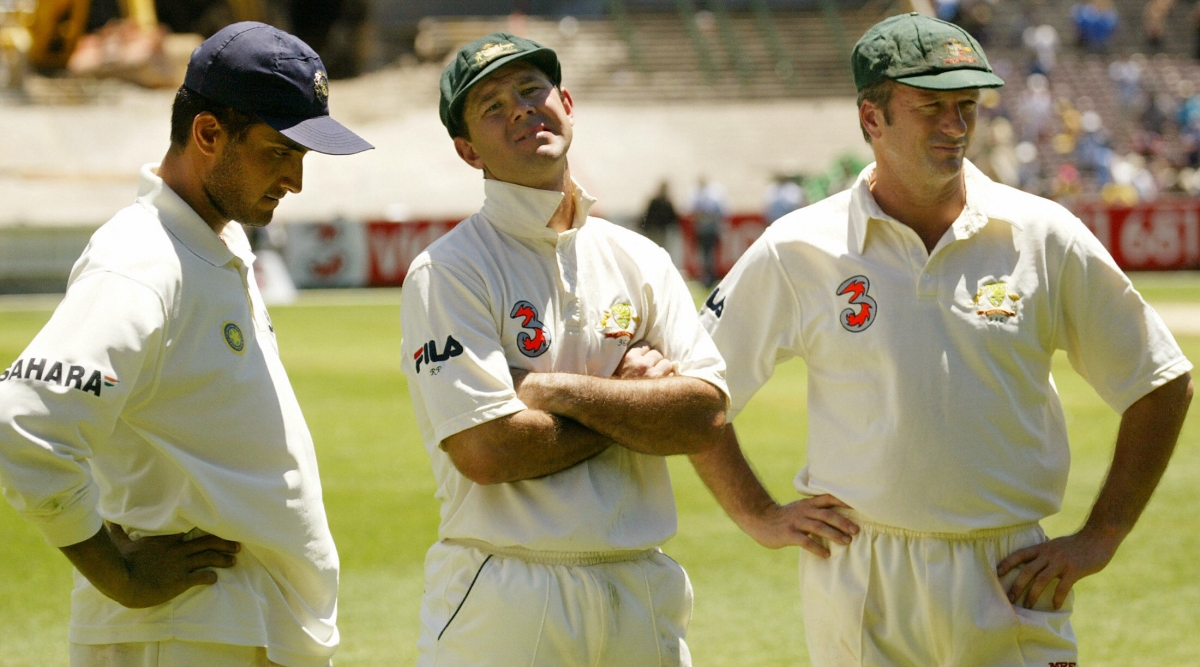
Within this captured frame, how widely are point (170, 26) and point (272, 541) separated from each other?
53.6 m

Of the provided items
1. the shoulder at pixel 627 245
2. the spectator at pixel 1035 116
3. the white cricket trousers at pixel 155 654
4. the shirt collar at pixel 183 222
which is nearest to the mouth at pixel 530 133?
the shoulder at pixel 627 245

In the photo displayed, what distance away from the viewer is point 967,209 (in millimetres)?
3777

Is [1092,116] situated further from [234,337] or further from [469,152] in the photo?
[234,337]

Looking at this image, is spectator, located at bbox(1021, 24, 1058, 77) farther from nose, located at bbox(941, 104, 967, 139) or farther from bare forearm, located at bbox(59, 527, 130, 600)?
bare forearm, located at bbox(59, 527, 130, 600)

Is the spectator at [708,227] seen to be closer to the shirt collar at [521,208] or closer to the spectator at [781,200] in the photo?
the spectator at [781,200]

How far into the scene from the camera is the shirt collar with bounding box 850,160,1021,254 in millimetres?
3742

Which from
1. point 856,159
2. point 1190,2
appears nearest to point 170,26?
point 856,159

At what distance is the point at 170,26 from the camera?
174 ft

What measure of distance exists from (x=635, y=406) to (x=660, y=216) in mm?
25127

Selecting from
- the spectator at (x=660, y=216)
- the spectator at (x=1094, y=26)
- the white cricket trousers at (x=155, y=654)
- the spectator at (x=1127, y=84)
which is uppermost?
the white cricket trousers at (x=155, y=654)

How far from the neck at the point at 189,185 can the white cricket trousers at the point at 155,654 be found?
100 centimetres

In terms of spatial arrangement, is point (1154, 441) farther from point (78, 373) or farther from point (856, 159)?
point (856, 159)

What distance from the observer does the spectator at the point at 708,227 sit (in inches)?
1096

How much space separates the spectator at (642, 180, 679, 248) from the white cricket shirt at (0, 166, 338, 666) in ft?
82.3
